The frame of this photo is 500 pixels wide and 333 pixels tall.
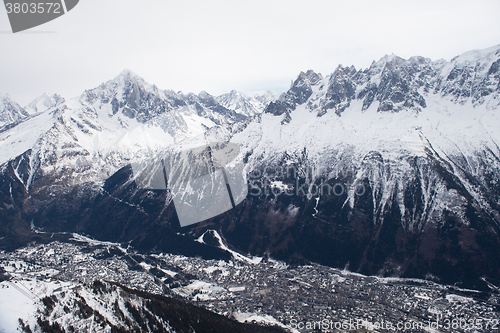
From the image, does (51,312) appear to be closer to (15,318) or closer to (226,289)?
(15,318)

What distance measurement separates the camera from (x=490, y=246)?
17888cm

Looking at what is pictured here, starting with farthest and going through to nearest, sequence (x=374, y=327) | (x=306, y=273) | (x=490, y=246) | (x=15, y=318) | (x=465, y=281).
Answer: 1. (x=306, y=273)
2. (x=490, y=246)
3. (x=465, y=281)
4. (x=374, y=327)
5. (x=15, y=318)

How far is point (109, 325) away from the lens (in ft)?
336

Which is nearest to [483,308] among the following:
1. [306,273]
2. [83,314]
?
[306,273]

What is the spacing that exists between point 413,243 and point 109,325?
529 feet

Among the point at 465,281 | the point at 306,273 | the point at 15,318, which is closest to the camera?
the point at 15,318

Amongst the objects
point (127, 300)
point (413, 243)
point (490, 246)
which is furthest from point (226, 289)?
point (490, 246)

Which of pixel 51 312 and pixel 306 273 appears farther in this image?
pixel 306 273

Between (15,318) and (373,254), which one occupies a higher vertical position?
(15,318)

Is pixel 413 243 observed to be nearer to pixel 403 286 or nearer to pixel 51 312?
pixel 403 286

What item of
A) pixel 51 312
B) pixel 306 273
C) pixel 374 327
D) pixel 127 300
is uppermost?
pixel 51 312

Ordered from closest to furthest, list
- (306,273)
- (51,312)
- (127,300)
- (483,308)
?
(51,312) < (127,300) < (483,308) < (306,273)

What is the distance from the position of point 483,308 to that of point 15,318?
166 m

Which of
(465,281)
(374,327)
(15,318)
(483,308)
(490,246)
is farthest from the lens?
(490,246)
